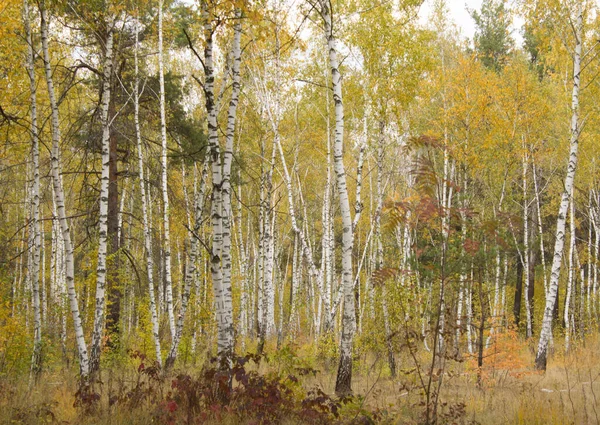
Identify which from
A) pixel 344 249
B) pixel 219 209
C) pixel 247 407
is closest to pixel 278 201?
pixel 344 249

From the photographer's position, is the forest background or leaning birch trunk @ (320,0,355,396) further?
leaning birch trunk @ (320,0,355,396)

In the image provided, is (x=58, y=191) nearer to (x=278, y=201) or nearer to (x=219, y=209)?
(x=219, y=209)

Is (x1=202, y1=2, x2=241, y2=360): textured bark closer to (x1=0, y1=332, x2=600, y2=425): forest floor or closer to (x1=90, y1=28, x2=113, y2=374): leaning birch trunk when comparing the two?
(x1=0, y1=332, x2=600, y2=425): forest floor

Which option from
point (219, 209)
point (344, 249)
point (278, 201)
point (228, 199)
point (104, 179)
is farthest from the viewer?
point (278, 201)

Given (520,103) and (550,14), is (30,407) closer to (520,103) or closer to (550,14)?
(550,14)

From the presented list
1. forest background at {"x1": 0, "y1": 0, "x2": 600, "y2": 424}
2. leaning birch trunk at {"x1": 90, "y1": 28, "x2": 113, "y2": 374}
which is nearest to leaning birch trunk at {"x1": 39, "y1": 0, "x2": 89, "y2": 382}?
forest background at {"x1": 0, "y1": 0, "x2": 600, "y2": 424}

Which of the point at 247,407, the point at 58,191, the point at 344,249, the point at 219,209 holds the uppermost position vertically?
the point at 58,191

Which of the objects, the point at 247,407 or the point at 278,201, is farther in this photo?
the point at 278,201

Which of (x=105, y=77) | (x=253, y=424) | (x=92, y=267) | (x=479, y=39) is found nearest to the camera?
(x=253, y=424)

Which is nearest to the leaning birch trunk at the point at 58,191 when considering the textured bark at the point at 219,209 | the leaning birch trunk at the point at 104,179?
the leaning birch trunk at the point at 104,179

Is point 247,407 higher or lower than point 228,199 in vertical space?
lower

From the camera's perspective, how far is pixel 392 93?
992 centimetres

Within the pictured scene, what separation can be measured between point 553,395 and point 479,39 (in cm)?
2078

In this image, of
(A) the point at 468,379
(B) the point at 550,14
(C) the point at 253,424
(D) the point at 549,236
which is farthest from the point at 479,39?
(C) the point at 253,424
